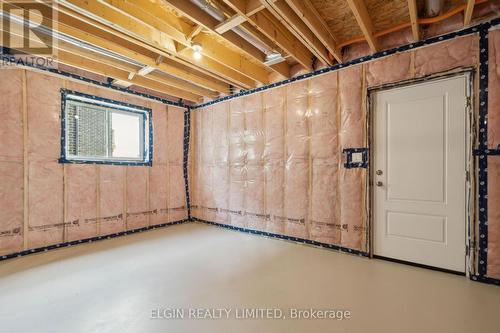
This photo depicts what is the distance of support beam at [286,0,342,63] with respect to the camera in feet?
7.10

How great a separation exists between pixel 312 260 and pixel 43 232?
3.67 meters

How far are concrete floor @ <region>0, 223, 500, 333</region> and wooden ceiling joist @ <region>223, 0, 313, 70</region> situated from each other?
2579 millimetres

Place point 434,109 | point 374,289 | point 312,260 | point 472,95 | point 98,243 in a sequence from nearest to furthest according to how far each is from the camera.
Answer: point 374,289 < point 472,95 < point 434,109 < point 312,260 < point 98,243

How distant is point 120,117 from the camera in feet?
13.9

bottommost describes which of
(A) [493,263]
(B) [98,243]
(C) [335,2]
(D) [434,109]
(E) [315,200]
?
(B) [98,243]

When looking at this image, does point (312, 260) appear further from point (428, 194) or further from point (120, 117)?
point (120, 117)

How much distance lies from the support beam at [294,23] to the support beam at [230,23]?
30cm

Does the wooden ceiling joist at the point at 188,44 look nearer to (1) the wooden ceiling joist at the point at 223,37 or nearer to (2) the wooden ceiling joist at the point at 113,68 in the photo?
(1) the wooden ceiling joist at the point at 223,37

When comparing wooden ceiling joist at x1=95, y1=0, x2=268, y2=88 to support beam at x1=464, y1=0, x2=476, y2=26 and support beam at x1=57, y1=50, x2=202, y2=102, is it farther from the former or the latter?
support beam at x1=464, y1=0, x2=476, y2=26

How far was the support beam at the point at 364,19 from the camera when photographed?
2.09m

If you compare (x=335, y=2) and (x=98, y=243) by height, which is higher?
(x=335, y=2)

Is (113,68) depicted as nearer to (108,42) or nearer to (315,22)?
(108,42)

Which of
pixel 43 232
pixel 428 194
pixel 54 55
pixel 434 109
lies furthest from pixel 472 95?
pixel 43 232

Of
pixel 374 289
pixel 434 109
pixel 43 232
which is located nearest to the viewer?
pixel 374 289
